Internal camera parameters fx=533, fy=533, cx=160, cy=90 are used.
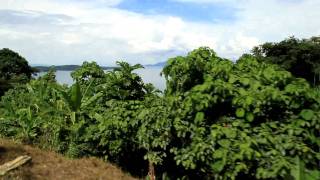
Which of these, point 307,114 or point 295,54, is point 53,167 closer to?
point 307,114

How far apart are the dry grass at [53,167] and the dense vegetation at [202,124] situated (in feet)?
1.07

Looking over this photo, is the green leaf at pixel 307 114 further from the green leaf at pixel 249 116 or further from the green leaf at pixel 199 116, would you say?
the green leaf at pixel 199 116

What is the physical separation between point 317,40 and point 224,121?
40355mm

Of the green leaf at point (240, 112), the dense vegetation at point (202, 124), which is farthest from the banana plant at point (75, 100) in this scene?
the green leaf at point (240, 112)

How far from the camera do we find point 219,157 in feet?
20.9

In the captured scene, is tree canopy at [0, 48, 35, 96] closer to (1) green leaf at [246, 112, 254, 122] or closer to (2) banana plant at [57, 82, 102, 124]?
(2) banana plant at [57, 82, 102, 124]

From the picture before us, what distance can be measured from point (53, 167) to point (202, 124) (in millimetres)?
2276

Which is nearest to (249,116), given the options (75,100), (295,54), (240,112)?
(240,112)

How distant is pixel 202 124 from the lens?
715 centimetres

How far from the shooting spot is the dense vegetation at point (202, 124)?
6422mm

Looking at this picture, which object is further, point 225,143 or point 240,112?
point 240,112

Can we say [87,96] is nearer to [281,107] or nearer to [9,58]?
[281,107]

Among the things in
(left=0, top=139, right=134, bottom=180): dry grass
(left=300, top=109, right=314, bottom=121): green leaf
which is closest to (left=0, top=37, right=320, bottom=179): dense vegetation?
(left=300, top=109, right=314, bottom=121): green leaf

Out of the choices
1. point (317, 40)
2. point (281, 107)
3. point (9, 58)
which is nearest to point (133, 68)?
point (281, 107)
